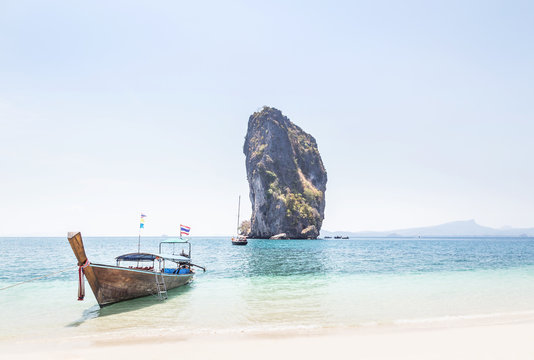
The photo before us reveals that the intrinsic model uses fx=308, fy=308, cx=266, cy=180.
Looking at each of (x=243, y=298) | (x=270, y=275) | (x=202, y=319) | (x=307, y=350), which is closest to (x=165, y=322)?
(x=202, y=319)

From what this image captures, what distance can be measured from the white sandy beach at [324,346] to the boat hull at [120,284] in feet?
15.1

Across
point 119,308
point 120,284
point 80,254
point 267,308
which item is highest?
point 80,254

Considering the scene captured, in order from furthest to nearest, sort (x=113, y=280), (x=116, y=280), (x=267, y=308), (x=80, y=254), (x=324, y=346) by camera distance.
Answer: (x=116, y=280), (x=113, y=280), (x=267, y=308), (x=80, y=254), (x=324, y=346)

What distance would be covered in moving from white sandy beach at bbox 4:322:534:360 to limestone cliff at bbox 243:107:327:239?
105929 millimetres

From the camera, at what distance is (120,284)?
14984 millimetres

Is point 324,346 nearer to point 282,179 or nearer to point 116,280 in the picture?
point 116,280

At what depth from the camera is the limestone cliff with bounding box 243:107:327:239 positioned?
11731cm

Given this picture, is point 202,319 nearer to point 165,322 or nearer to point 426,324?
point 165,322

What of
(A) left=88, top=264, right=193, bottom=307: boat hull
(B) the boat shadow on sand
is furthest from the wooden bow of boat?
(B) the boat shadow on sand

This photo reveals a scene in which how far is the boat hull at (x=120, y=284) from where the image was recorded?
14211 millimetres

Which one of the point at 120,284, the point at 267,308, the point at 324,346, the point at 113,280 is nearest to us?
the point at 324,346

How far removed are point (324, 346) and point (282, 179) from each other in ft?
383

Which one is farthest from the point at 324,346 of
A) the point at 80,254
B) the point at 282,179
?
the point at 282,179

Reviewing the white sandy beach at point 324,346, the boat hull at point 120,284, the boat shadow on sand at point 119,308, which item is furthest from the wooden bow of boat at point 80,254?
the white sandy beach at point 324,346
